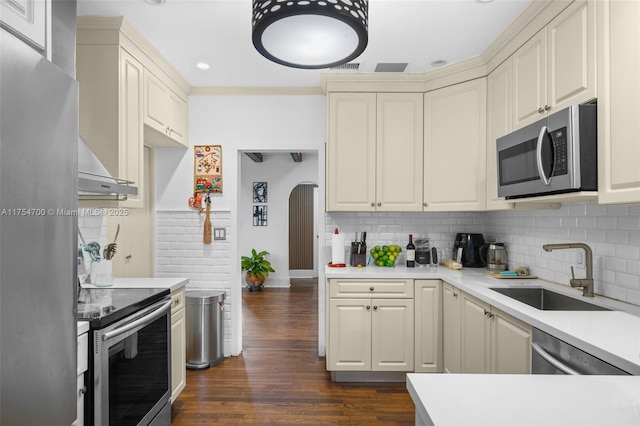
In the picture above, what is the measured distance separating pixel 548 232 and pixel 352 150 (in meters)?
1.65

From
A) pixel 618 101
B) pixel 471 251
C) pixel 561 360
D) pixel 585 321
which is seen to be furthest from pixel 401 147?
pixel 561 360

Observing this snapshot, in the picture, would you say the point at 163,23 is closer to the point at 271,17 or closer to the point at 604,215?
the point at 271,17

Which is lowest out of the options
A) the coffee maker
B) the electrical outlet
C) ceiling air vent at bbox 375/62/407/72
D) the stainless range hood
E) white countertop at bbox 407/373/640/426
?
white countertop at bbox 407/373/640/426

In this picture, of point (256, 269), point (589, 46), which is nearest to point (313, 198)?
point (256, 269)

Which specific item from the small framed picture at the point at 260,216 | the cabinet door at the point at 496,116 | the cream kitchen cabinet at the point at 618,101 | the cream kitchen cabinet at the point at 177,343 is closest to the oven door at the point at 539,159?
the cream kitchen cabinet at the point at 618,101

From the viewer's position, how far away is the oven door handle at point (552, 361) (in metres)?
1.46

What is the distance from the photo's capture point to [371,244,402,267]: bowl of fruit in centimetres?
347

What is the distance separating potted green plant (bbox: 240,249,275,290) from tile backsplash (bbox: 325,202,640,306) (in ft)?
11.8

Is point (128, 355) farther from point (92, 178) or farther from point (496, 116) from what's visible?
point (496, 116)

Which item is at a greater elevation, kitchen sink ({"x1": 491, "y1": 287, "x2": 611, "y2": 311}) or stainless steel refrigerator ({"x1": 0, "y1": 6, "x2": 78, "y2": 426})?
stainless steel refrigerator ({"x1": 0, "y1": 6, "x2": 78, "y2": 426})

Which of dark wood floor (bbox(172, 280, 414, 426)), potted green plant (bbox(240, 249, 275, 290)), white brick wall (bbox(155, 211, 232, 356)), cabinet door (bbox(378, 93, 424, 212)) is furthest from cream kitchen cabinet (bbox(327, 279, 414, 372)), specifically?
potted green plant (bbox(240, 249, 275, 290))

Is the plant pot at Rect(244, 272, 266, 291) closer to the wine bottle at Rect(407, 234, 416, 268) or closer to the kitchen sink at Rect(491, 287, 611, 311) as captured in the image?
the wine bottle at Rect(407, 234, 416, 268)

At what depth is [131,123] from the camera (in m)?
2.56

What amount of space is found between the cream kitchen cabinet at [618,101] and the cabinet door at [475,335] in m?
1.00
